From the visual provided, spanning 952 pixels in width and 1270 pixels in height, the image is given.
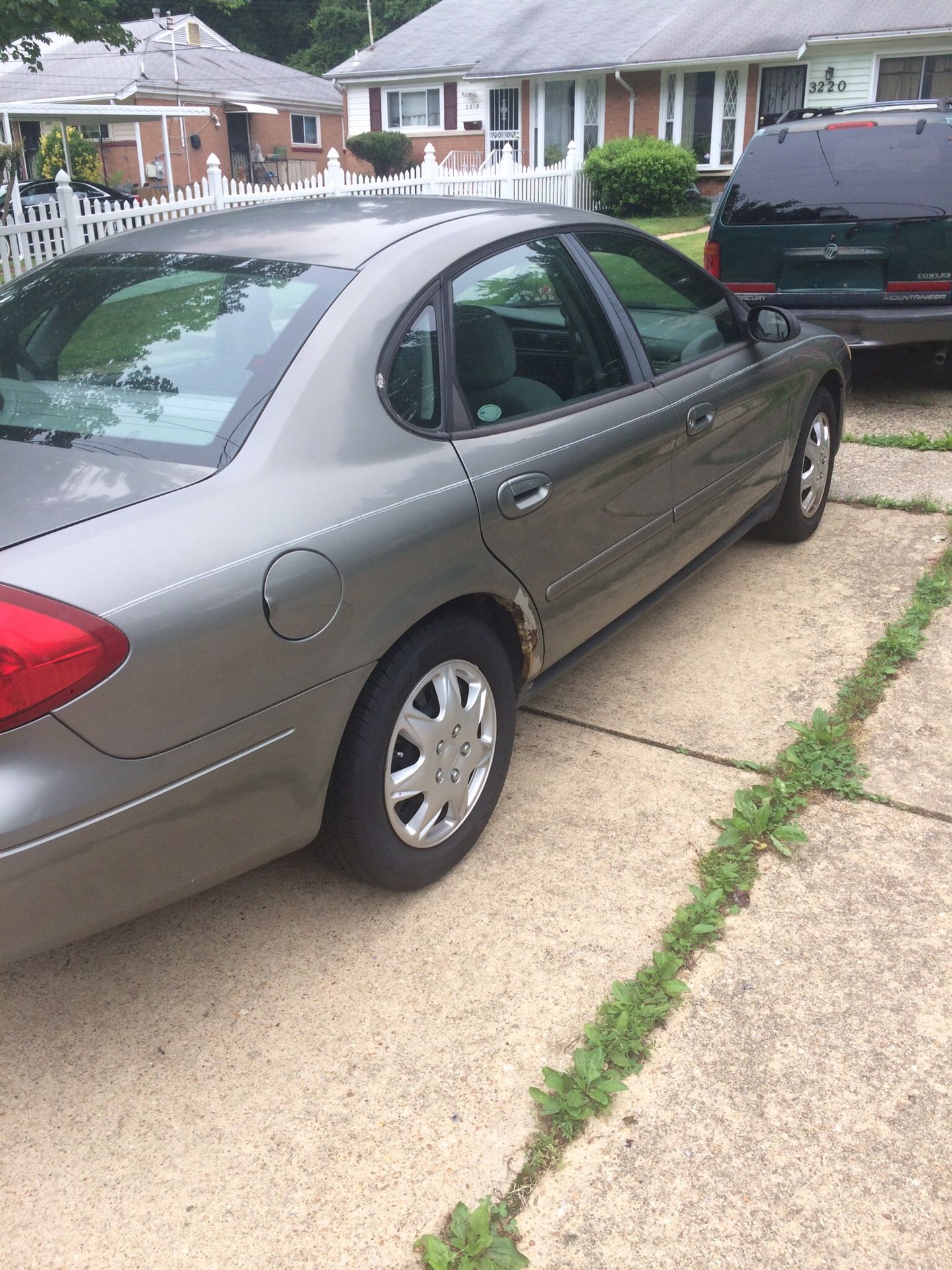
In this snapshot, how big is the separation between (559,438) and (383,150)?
33.6m

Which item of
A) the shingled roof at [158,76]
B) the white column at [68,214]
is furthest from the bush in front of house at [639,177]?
the shingled roof at [158,76]

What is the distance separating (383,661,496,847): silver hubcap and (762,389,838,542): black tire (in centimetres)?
260

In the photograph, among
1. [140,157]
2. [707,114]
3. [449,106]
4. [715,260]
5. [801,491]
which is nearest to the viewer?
[801,491]

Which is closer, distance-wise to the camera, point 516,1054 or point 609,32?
Result: point 516,1054

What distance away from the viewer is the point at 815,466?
5.23 m

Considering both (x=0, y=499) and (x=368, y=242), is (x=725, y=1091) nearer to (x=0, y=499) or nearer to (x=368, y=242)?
(x=0, y=499)

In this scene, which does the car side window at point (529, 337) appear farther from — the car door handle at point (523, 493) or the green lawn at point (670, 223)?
the green lawn at point (670, 223)

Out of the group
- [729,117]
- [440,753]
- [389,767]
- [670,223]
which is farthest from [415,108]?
[389,767]

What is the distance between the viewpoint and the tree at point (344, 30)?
5741cm

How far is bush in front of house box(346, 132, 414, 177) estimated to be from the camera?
33.4 metres

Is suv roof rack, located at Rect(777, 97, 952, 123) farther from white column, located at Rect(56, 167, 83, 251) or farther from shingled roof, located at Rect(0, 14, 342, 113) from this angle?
shingled roof, located at Rect(0, 14, 342, 113)

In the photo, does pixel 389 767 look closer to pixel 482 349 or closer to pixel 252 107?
pixel 482 349

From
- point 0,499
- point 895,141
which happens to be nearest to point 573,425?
point 0,499

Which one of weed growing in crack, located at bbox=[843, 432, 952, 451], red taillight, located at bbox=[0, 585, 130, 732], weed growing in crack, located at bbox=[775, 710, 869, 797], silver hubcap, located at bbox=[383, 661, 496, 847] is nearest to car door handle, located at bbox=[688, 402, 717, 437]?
weed growing in crack, located at bbox=[775, 710, 869, 797]
